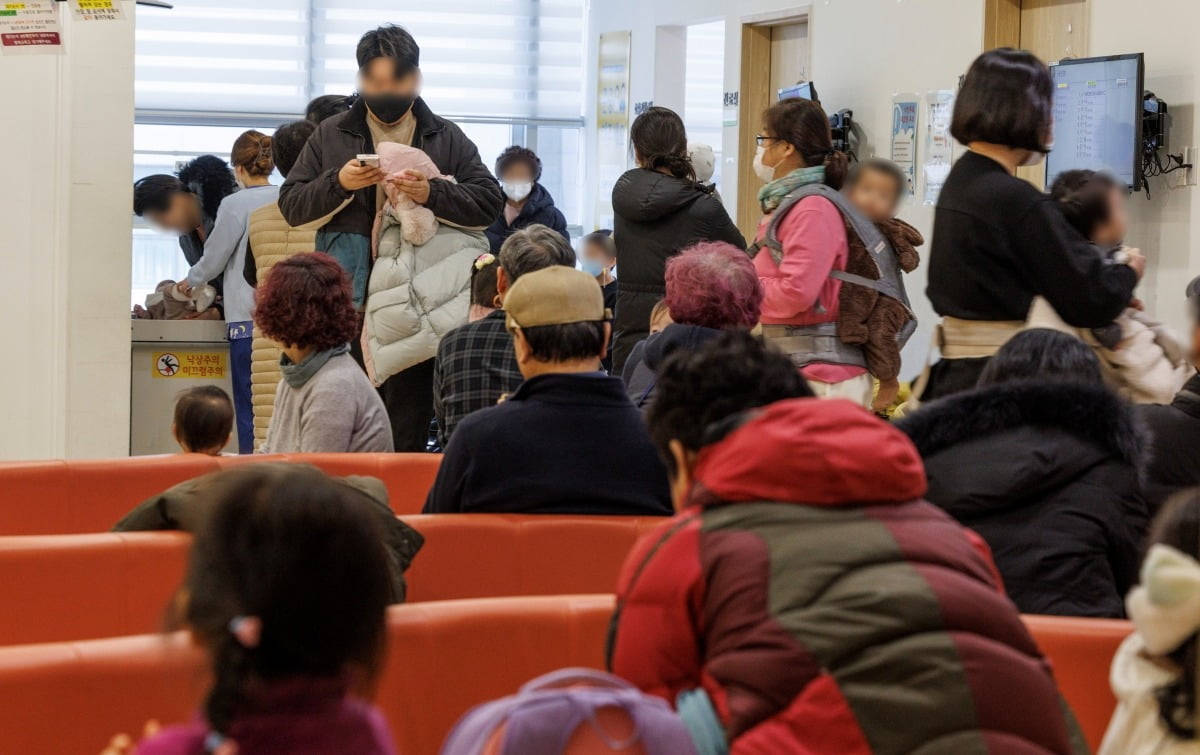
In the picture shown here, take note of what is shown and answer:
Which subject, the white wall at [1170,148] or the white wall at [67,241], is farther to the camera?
the white wall at [1170,148]

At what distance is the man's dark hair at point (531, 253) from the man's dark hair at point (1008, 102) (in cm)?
142

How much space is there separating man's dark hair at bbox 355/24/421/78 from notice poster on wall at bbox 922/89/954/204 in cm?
445

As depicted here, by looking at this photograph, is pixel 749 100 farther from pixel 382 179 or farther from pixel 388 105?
pixel 382 179

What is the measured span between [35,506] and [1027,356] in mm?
2440

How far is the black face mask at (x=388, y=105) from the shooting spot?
5328mm

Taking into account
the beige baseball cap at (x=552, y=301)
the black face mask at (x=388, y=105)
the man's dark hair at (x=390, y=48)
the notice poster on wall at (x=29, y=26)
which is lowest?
the beige baseball cap at (x=552, y=301)

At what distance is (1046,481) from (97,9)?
453 cm

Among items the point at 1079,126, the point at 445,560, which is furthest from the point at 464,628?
the point at 1079,126

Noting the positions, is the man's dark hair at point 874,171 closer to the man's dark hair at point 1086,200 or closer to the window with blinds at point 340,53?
the man's dark hair at point 1086,200

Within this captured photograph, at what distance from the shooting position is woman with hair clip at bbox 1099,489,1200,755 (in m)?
1.93

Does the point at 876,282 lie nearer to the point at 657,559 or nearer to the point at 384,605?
the point at 657,559

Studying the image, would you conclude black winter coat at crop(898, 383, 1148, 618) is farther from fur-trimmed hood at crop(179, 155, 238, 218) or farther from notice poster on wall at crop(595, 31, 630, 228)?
notice poster on wall at crop(595, 31, 630, 228)

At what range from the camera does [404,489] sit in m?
4.20

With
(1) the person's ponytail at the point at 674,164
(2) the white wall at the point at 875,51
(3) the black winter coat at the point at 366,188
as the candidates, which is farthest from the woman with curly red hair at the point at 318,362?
(2) the white wall at the point at 875,51
